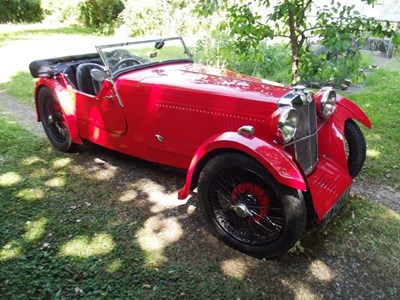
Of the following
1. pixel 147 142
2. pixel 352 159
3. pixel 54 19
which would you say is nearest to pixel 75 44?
pixel 54 19

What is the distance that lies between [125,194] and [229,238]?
1.24 m

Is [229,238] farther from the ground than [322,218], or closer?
closer

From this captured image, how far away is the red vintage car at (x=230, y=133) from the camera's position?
247 cm

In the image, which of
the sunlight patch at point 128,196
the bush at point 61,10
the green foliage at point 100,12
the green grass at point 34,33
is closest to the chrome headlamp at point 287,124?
the sunlight patch at point 128,196

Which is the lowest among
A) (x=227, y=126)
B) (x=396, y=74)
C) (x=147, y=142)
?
(x=396, y=74)

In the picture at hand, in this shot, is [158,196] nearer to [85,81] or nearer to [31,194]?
[31,194]

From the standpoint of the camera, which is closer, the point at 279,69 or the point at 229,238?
the point at 229,238

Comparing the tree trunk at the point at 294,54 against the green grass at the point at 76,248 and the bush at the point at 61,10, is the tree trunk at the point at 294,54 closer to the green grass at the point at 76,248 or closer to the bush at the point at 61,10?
the green grass at the point at 76,248

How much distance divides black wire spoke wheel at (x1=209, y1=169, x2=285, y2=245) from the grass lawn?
A: 0.17m

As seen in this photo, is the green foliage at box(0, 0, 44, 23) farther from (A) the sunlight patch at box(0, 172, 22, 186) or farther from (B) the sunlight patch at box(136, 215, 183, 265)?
(B) the sunlight patch at box(136, 215, 183, 265)

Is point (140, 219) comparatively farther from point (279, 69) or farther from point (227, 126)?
point (279, 69)

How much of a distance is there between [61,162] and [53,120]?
0.62 metres

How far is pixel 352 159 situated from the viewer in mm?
3283

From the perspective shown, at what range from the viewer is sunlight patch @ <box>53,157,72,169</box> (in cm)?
402
